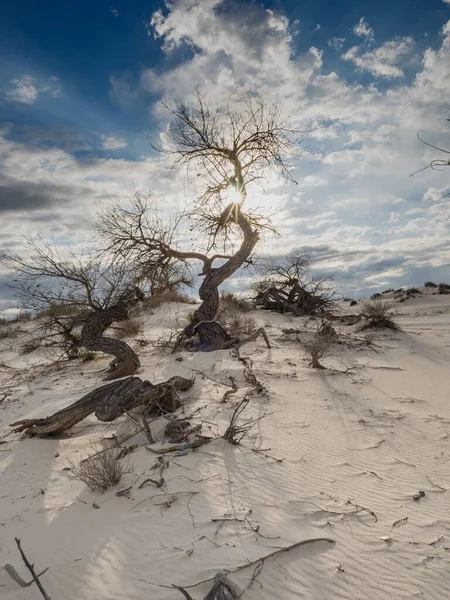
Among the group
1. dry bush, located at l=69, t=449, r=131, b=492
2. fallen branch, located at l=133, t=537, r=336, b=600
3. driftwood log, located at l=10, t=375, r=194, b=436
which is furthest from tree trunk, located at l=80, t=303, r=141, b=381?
fallen branch, located at l=133, t=537, r=336, b=600

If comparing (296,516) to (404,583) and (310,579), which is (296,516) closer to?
(310,579)

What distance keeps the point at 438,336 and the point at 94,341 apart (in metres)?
9.75

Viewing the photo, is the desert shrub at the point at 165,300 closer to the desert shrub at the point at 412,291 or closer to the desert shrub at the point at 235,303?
the desert shrub at the point at 235,303

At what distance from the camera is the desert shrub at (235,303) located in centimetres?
1705

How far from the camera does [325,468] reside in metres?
4.03

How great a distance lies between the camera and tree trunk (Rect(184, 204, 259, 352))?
10.5 meters

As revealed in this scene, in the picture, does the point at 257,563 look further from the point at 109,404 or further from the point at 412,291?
the point at 412,291

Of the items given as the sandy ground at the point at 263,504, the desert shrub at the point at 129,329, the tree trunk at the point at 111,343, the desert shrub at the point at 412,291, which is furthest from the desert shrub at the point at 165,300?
the desert shrub at the point at 412,291

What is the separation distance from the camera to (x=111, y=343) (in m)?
8.42

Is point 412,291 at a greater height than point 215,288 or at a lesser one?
lesser

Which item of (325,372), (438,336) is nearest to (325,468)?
(325,372)

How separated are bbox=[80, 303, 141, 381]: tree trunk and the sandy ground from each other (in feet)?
5.52

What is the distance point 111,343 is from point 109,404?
3.17 m

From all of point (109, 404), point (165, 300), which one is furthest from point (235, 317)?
point (109, 404)
